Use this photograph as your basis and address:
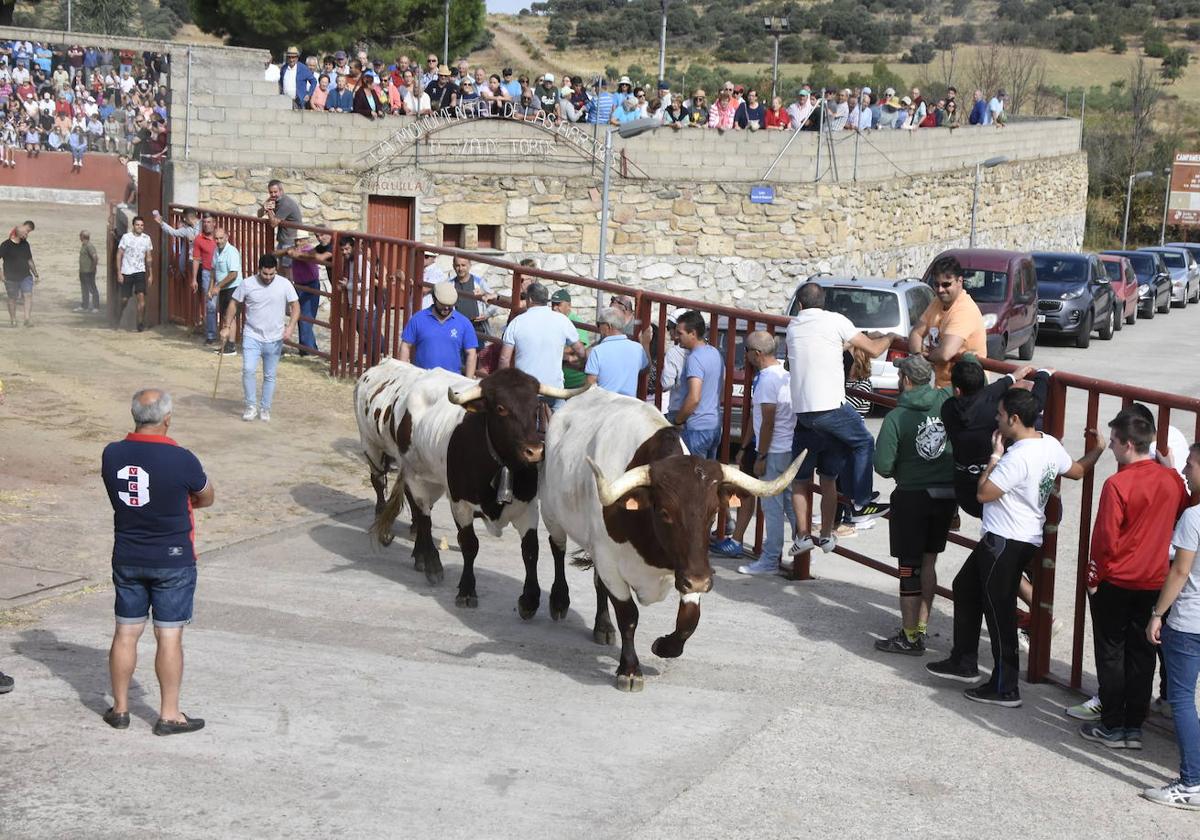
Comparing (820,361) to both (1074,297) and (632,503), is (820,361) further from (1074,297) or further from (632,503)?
(1074,297)

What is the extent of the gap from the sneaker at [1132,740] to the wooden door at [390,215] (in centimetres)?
2042

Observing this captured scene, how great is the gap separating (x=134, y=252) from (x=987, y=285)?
1404 centimetres

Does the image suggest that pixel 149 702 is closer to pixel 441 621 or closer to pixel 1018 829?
pixel 441 621

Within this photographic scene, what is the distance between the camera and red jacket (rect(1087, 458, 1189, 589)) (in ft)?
24.7

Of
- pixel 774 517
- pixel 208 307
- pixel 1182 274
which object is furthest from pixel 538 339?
pixel 1182 274

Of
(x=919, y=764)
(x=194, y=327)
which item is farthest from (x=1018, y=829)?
(x=194, y=327)

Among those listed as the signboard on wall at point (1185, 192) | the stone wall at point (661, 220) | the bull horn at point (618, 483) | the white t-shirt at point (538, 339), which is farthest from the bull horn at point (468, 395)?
the signboard on wall at point (1185, 192)

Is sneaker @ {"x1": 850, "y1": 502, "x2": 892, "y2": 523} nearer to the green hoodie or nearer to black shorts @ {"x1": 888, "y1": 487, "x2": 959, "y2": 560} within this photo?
black shorts @ {"x1": 888, "y1": 487, "x2": 959, "y2": 560}

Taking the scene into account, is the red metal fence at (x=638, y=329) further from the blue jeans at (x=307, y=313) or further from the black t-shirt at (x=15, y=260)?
the black t-shirt at (x=15, y=260)

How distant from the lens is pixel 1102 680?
25.7 ft

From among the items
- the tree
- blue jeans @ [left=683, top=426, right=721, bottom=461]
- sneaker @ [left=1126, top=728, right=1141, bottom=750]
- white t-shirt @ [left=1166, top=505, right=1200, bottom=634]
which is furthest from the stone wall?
white t-shirt @ [left=1166, top=505, right=1200, bottom=634]

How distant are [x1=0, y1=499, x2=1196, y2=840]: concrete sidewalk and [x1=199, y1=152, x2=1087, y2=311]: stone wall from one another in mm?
16372

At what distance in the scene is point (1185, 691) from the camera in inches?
284

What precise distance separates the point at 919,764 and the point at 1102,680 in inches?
43.8
